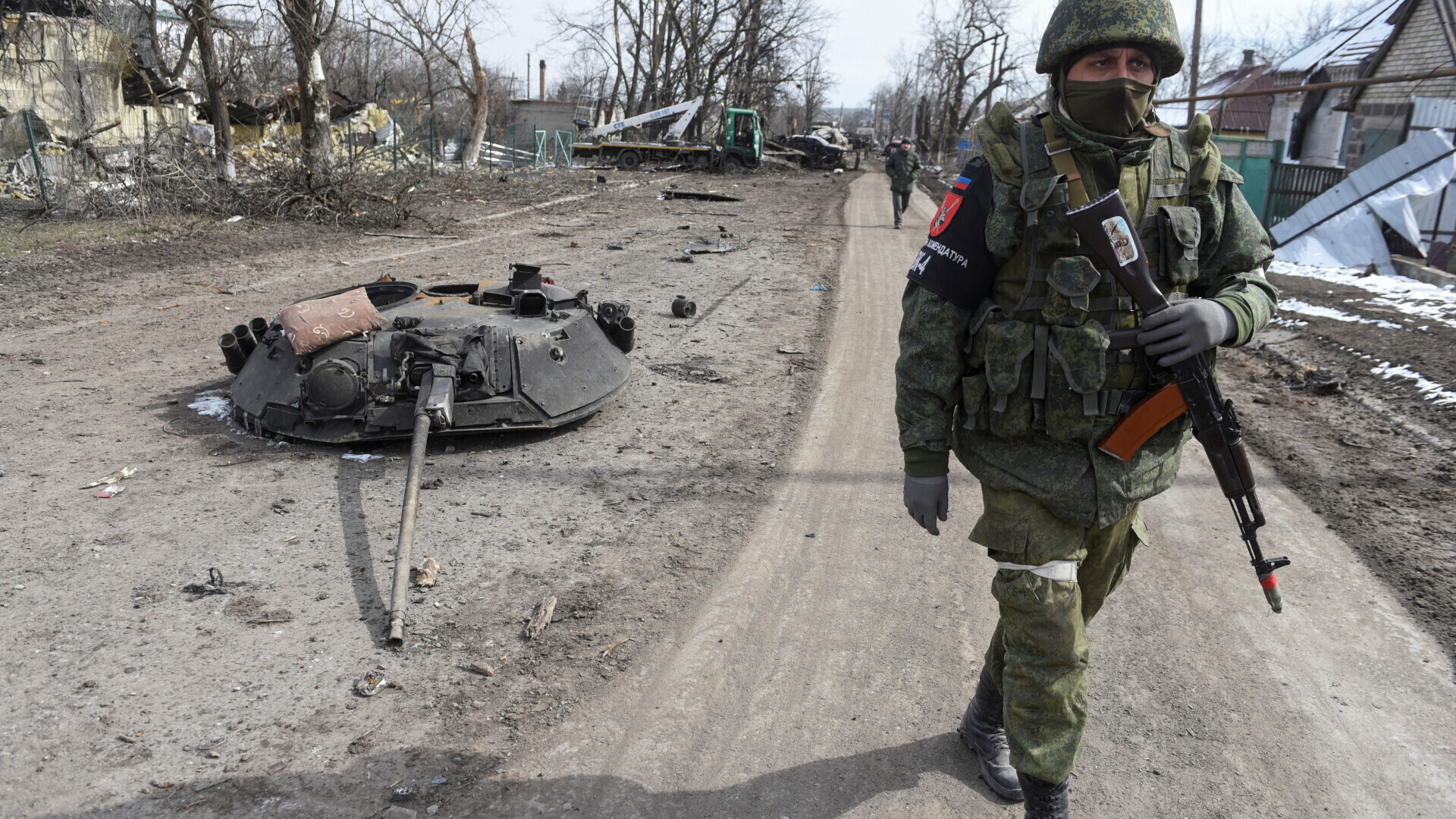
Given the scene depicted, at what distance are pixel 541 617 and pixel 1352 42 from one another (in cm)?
2438

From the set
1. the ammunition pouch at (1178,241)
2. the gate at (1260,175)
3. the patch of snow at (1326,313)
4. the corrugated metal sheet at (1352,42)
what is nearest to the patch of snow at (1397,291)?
the patch of snow at (1326,313)

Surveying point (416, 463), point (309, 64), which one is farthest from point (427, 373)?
point (309, 64)

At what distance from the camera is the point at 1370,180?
12922mm

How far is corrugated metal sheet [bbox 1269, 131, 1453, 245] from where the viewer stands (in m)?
12.5

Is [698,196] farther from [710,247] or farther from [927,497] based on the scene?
[927,497]

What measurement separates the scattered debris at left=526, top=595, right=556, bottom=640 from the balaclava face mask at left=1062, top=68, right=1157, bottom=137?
2.57 meters

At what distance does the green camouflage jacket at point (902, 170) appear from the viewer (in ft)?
57.3

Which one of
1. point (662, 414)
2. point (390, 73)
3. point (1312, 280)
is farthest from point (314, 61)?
point (390, 73)

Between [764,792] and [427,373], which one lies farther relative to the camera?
[427,373]

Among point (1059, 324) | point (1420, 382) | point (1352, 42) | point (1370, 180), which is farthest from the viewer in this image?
point (1352, 42)

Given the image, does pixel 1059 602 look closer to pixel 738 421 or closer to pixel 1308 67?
pixel 738 421

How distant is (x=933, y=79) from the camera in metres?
70.2

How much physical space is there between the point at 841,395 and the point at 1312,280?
336 inches

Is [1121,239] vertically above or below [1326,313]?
above
